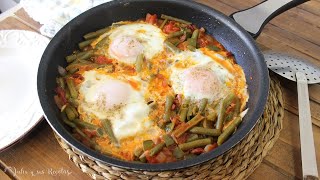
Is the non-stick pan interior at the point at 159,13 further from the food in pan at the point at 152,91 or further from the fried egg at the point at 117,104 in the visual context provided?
the fried egg at the point at 117,104

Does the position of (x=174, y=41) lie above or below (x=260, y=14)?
below

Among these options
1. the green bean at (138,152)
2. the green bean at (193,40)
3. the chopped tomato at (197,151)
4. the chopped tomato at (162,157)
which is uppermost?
the green bean at (193,40)

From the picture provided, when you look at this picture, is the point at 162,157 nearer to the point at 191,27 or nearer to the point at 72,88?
the point at 72,88

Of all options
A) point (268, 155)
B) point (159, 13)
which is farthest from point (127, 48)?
point (268, 155)

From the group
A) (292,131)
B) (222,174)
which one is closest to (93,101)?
(222,174)

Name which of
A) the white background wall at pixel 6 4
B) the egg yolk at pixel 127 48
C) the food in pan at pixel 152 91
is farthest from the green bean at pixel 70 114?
the white background wall at pixel 6 4

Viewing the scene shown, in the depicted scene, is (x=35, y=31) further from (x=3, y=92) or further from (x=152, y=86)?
(x=152, y=86)
